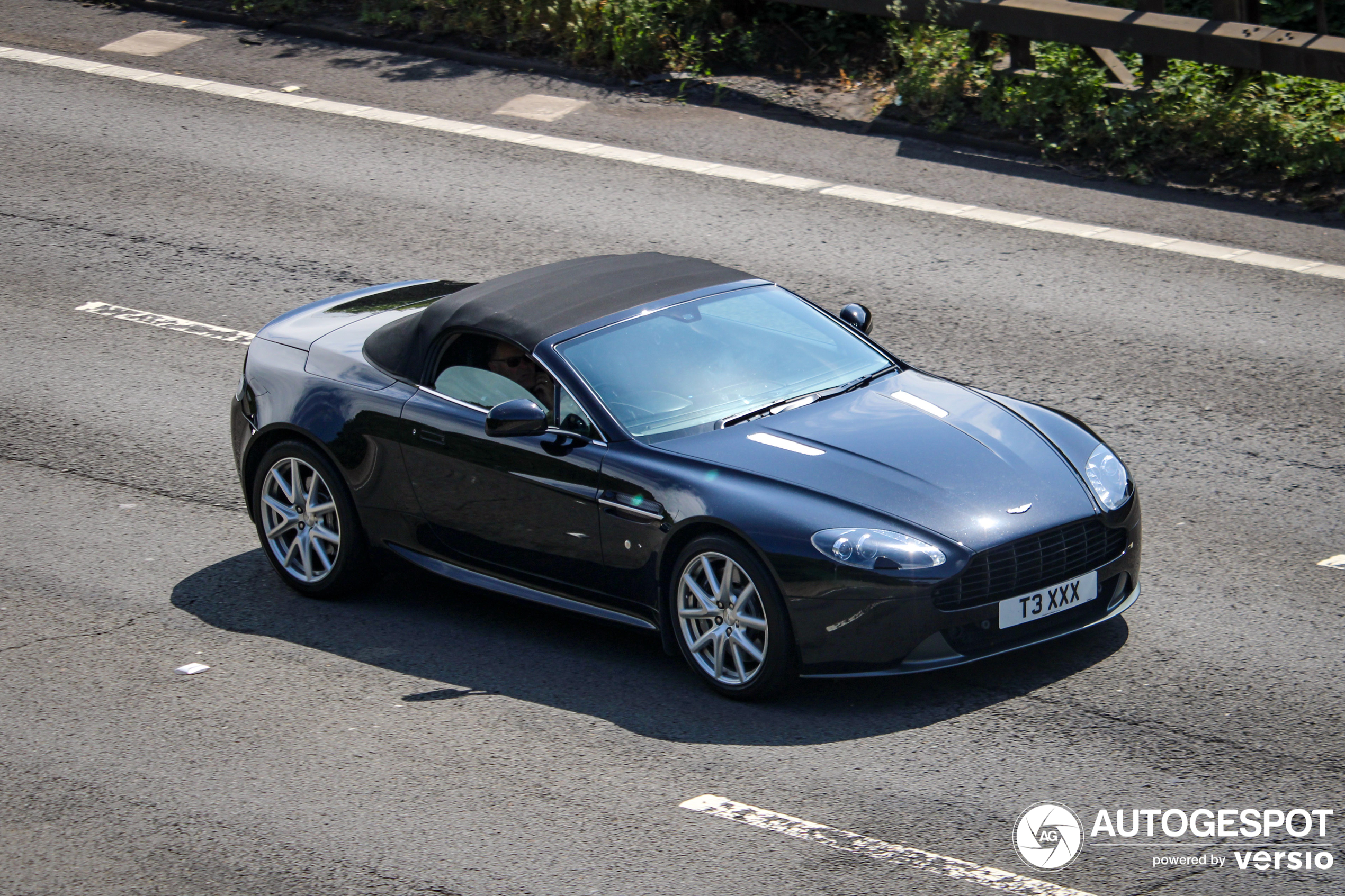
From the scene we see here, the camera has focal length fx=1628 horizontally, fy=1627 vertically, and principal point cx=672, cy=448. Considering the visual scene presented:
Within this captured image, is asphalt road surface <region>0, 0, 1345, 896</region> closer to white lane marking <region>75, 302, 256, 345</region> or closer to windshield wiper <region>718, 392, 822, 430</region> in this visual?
white lane marking <region>75, 302, 256, 345</region>

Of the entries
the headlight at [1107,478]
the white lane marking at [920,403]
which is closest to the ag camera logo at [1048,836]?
the headlight at [1107,478]

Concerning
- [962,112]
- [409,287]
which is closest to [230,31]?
[962,112]

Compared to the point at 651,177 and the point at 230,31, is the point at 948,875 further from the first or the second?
the point at 230,31

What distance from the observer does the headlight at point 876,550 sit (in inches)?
236

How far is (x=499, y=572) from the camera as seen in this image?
714 cm

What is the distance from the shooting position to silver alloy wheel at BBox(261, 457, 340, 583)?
765 centimetres

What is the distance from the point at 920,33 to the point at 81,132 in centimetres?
771

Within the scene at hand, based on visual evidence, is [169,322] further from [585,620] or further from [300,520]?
[585,620]

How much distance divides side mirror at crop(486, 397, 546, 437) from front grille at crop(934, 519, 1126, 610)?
1.83m

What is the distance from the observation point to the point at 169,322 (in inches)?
436

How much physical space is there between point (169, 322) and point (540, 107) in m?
5.30

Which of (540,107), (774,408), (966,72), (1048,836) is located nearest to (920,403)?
(774,408)

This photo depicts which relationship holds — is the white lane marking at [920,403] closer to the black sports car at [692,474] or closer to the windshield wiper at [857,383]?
the black sports car at [692,474]

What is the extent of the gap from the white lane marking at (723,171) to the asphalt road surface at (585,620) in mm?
171
